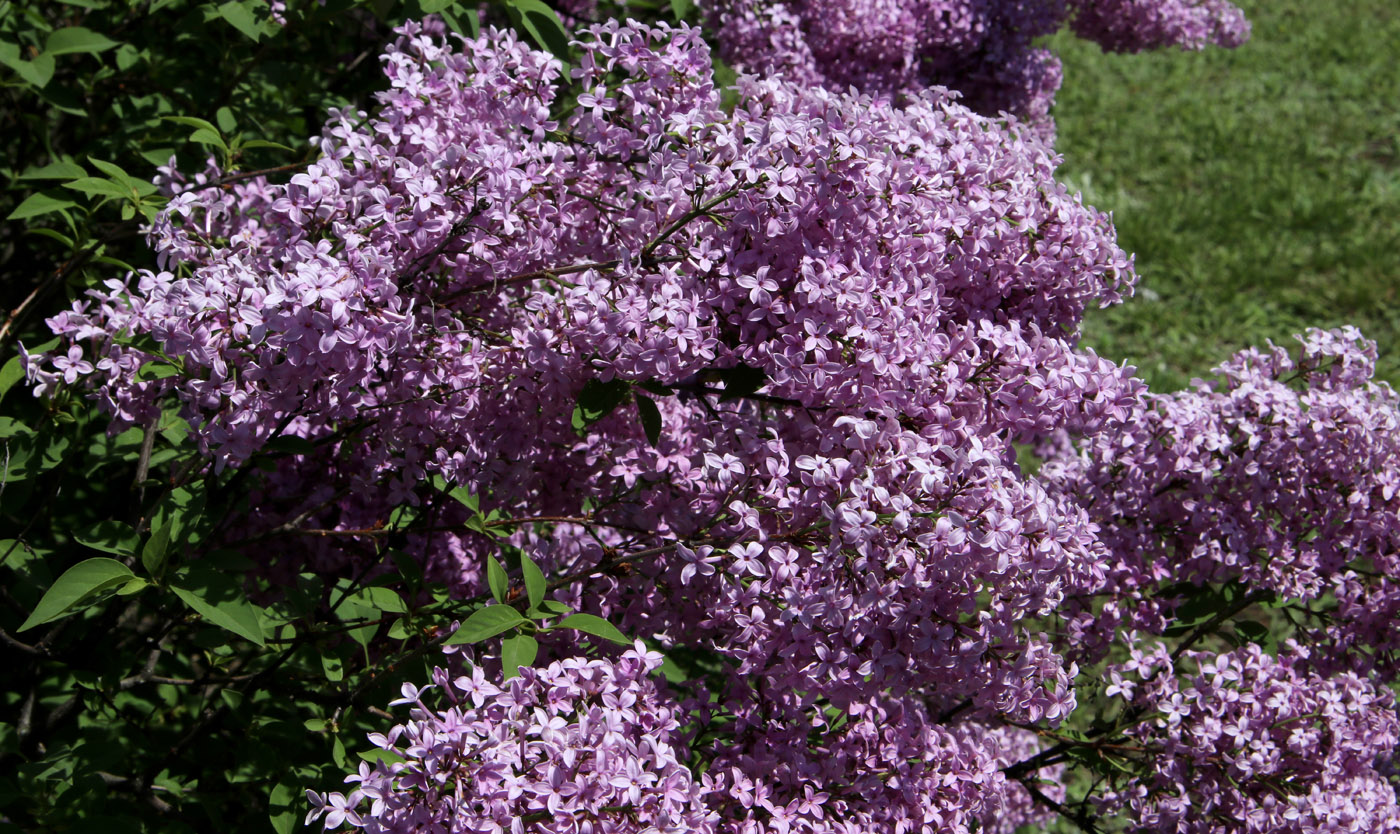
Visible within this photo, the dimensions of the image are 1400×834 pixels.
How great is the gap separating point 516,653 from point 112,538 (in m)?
0.98

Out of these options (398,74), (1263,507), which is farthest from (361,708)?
(1263,507)

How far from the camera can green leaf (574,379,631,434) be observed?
2400 mm

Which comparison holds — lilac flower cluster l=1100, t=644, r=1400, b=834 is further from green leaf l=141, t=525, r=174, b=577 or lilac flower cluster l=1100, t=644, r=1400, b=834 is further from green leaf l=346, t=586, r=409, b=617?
green leaf l=141, t=525, r=174, b=577

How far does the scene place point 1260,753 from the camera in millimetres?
2809

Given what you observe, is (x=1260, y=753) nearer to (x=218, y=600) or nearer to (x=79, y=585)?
(x=218, y=600)

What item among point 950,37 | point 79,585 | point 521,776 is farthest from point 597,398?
point 950,37

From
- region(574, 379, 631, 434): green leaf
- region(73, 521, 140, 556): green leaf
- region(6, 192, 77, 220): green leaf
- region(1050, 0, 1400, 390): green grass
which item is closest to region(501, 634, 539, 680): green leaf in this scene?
region(574, 379, 631, 434): green leaf

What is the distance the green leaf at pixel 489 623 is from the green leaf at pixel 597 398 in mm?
454

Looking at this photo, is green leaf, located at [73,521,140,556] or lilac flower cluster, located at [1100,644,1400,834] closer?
green leaf, located at [73,521,140,556]

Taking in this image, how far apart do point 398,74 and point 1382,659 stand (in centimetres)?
293

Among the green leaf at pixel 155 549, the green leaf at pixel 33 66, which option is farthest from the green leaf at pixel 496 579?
the green leaf at pixel 33 66

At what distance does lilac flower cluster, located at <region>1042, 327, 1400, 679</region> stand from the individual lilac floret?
4.40 ft

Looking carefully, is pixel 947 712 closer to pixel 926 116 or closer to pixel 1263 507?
pixel 1263 507

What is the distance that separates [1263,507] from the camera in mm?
3068
